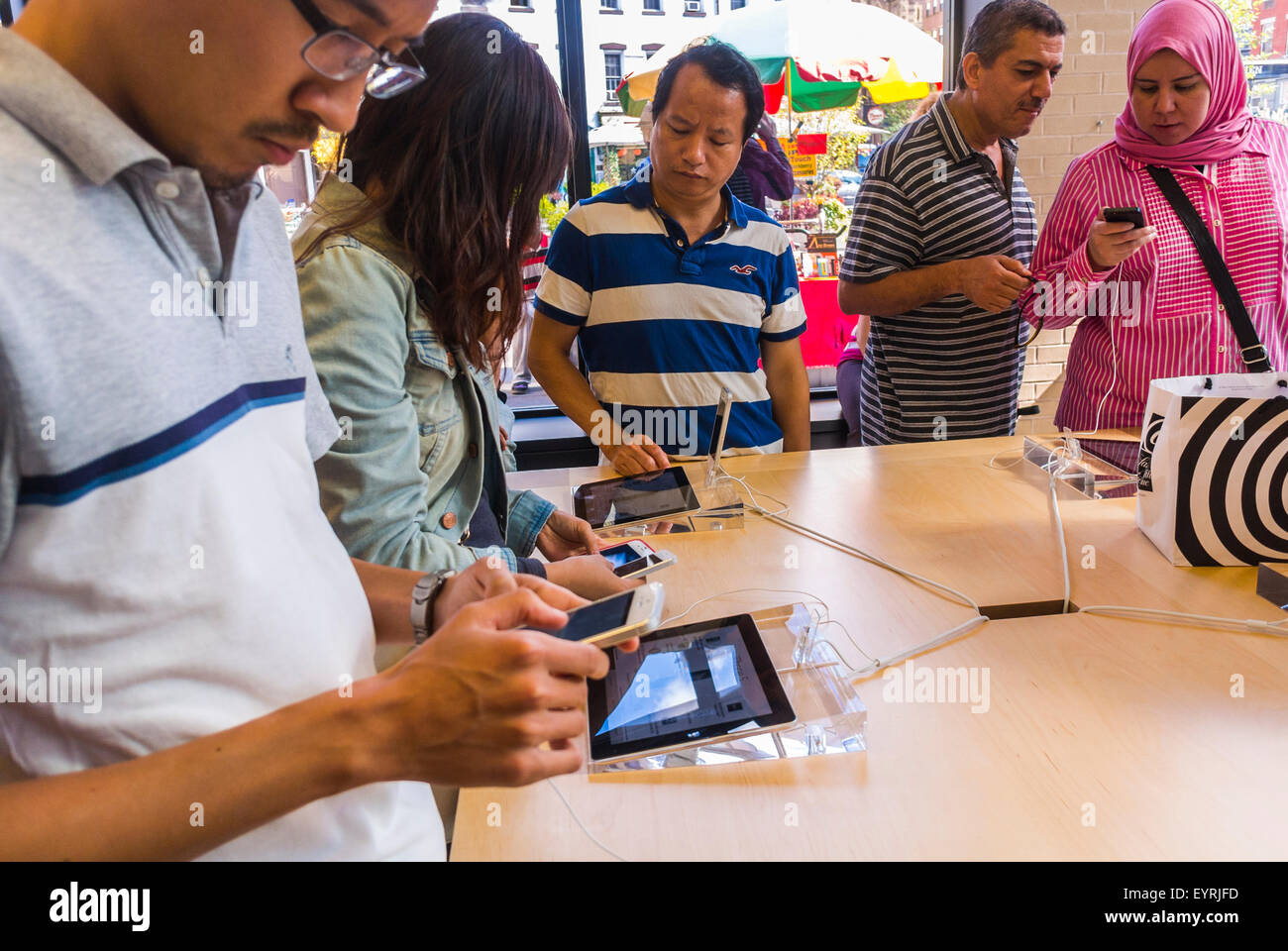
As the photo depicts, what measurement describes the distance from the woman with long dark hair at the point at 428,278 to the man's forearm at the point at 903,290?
1.21m

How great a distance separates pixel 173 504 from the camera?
0.68m

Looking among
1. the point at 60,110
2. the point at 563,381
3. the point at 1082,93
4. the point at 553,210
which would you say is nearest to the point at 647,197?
the point at 563,381

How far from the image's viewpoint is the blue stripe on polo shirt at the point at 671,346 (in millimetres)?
2346

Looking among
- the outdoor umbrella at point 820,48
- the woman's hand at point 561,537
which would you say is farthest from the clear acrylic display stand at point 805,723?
the outdoor umbrella at point 820,48

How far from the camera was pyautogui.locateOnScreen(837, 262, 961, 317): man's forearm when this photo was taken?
2.40m

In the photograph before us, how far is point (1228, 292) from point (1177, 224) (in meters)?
0.19

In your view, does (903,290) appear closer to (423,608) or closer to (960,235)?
(960,235)

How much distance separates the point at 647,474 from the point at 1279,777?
4.24ft

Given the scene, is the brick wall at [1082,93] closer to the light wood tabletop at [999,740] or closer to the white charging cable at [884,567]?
the white charging cable at [884,567]

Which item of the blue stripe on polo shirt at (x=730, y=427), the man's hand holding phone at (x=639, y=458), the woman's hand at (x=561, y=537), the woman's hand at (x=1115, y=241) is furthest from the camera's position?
the blue stripe on polo shirt at (x=730, y=427)

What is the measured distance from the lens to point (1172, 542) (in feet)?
5.02

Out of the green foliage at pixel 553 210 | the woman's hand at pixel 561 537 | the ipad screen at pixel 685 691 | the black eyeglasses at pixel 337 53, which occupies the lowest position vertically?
the woman's hand at pixel 561 537

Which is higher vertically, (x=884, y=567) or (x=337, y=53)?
(x=337, y=53)
